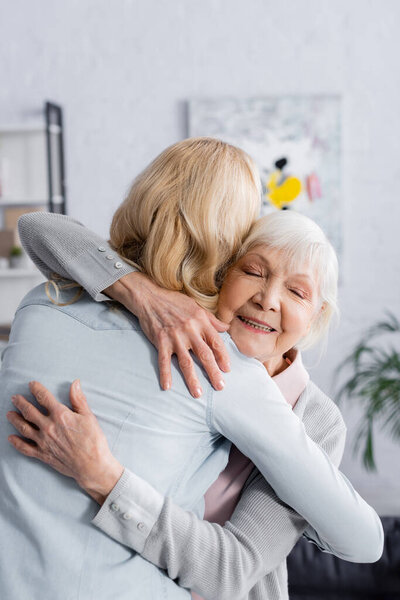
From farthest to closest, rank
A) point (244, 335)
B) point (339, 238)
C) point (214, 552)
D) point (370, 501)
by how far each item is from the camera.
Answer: point (339, 238), point (370, 501), point (244, 335), point (214, 552)

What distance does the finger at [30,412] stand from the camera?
102 cm

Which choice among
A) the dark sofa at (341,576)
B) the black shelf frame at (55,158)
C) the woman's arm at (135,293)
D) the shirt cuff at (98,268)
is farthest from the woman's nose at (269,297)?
the black shelf frame at (55,158)

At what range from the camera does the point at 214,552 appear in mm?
1062

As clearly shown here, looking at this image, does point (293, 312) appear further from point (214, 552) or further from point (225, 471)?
point (214, 552)

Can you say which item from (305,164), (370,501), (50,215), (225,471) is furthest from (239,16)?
(225,471)

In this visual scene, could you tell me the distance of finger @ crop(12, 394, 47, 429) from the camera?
102 centimetres

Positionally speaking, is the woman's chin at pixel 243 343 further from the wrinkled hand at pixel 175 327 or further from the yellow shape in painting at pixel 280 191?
the yellow shape in painting at pixel 280 191

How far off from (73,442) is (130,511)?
0.42 feet

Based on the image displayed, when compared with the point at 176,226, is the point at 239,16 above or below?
above

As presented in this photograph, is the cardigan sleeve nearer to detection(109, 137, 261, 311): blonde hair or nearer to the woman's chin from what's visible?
detection(109, 137, 261, 311): blonde hair

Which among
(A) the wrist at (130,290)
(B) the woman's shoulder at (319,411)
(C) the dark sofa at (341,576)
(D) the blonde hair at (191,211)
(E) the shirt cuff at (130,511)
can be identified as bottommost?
(C) the dark sofa at (341,576)


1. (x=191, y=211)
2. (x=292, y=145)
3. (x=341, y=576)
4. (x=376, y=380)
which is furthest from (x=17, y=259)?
(x=191, y=211)

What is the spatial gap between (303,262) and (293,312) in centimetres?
9

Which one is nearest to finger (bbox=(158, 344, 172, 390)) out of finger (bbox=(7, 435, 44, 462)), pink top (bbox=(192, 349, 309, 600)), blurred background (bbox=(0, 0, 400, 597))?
finger (bbox=(7, 435, 44, 462))
